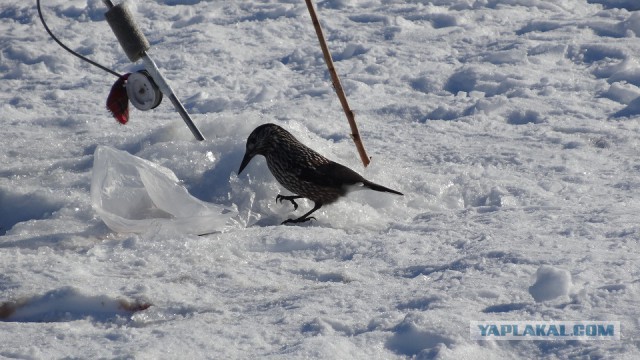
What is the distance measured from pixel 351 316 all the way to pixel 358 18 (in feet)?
16.8

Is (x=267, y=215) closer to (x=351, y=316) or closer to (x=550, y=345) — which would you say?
(x=351, y=316)

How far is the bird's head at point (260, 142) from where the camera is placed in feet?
14.7

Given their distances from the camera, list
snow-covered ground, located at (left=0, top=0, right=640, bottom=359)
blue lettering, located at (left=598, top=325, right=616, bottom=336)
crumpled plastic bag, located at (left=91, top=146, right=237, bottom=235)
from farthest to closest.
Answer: crumpled plastic bag, located at (left=91, top=146, right=237, bottom=235), snow-covered ground, located at (left=0, top=0, right=640, bottom=359), blue lettering, located at (left=598, top=325, right=616, bottom=336)

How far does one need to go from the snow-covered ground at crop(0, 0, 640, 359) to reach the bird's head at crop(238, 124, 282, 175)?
182 mm

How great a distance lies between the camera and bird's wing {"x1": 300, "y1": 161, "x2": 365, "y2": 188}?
169 inches

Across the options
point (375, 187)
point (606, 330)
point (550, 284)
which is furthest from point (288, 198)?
point (606, 330)

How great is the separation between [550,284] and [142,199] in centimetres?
211

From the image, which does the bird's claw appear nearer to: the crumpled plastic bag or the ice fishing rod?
the crumpled plastic bag

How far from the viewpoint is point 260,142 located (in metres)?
4.48

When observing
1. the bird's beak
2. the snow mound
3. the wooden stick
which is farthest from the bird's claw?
the snow mound

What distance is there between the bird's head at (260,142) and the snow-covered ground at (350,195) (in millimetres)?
182

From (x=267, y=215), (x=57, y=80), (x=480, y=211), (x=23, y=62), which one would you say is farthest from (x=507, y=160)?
(x=23, y=62)

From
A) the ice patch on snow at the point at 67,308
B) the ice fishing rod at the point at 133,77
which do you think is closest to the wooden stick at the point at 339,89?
the ice fishing rod at the point at 133,77

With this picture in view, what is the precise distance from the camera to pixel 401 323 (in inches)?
119
